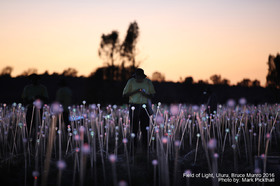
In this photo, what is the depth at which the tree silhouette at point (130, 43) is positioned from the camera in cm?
2634

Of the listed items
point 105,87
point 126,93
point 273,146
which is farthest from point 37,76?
point 105,87

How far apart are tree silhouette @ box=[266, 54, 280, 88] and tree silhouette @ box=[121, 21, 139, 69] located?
1832 cm

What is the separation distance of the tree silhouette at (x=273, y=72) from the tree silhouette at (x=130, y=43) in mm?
18316

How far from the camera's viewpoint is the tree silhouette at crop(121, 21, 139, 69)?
2634 cm

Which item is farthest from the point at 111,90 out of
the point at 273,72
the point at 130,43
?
the point at 273,72

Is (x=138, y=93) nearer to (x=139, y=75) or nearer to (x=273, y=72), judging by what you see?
(x=139, y=75)

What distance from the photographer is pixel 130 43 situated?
26.8 metres

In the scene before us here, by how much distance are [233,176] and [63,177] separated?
8.23 feet

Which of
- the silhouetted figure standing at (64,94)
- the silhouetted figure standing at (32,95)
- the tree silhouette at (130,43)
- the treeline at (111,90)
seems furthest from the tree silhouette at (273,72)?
the silhouetted figure standing at (32,95)

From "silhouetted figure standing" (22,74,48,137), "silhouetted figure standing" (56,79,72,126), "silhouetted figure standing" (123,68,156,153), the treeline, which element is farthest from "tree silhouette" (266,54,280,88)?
"silhouetted figure standing" (22,74,48,137)

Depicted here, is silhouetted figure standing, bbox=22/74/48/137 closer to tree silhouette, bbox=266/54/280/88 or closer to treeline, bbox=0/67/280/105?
treeline, bbox=0/67/280/105

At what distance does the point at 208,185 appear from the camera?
3395 mm

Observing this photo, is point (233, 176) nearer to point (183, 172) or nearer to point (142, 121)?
point (183, 172)

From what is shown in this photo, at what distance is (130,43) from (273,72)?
1925 centimetres
